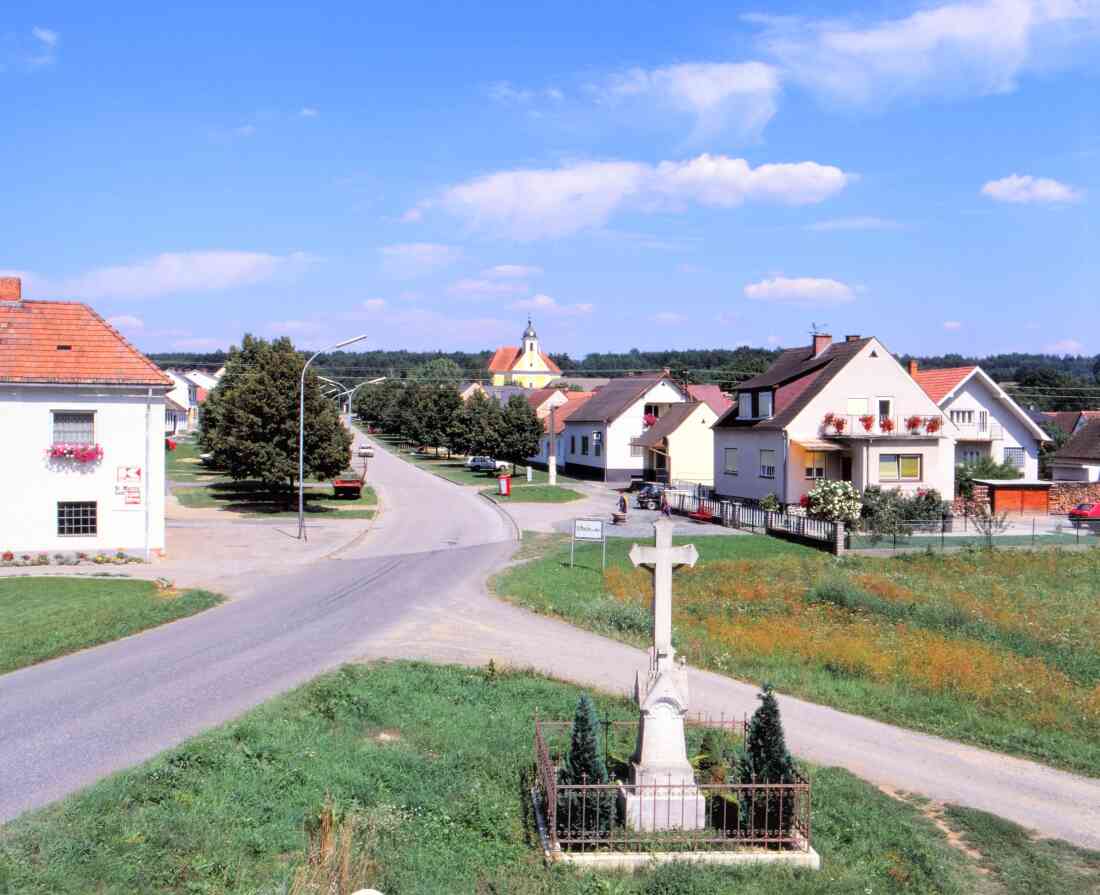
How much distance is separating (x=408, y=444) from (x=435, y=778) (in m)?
100

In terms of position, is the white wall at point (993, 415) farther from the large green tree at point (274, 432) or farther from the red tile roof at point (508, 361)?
the red tile roof at point (508, 361)

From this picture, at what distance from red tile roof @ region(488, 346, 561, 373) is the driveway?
136120 millimetres

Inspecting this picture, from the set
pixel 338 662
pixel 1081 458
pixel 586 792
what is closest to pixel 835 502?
pixel 1081 458

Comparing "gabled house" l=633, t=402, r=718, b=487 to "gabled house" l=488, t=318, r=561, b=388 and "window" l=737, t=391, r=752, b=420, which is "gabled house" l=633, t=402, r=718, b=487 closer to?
"window" l=737, t=391, r=752, b=420

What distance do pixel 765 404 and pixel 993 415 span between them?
14.4 metres

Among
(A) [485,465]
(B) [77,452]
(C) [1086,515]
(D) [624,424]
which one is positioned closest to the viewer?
(B) [77,452]

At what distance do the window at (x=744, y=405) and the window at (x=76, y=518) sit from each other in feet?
98.7

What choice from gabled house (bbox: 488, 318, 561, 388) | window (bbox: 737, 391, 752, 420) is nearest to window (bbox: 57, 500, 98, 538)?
window (bbox: 737, 391, 752, 420)

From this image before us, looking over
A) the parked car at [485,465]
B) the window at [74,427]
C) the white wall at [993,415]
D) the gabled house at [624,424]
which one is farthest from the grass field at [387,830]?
the parked car at [485,465]

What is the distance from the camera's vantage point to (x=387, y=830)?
10.4m

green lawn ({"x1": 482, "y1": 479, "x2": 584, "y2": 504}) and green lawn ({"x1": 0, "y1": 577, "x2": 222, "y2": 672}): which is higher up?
green lawn ({"x1": 482, "y1": 479, "x2": 584, "y2": 504})

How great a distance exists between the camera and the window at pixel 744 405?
48.5m

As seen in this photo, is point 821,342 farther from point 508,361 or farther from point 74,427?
point 508,361

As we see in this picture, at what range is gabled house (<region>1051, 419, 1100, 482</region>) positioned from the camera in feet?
176
